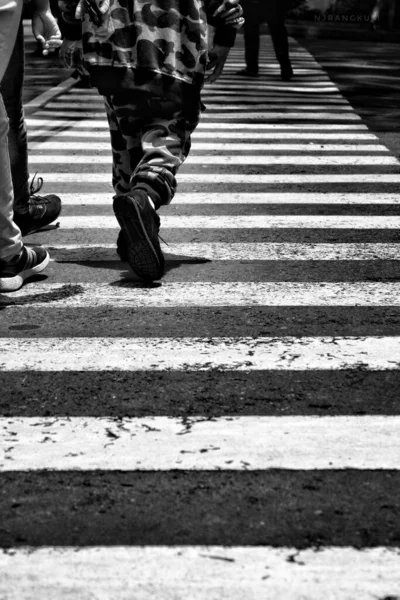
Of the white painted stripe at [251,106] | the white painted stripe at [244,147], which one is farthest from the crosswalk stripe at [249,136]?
the white painted stripe at [251,106]

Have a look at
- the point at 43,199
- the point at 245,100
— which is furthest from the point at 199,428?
the point at 245,100

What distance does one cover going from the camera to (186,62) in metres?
5.62

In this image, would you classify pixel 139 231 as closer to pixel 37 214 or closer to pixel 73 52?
pixel 73 52

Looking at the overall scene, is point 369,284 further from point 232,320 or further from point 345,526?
point 345,526

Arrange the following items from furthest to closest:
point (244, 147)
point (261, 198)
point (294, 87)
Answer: point (294, 87) → point (244, 147) → point (261, 198)

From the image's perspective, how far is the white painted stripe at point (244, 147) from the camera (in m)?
10.1

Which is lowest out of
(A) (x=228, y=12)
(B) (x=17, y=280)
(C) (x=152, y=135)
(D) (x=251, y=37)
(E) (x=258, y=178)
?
(D) (x=251, y=37)

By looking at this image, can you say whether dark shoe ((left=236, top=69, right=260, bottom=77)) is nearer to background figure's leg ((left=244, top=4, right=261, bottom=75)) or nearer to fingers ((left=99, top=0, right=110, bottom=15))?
background figure's leg ((left=244, top=4, right=261, bottom=75))

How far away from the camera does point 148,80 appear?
553 cm

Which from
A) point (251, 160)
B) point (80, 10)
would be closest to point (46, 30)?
point (80, 10)

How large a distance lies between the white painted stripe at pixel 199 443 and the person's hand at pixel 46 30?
3074mm

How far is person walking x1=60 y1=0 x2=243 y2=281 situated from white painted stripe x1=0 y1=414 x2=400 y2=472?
5.78 ft

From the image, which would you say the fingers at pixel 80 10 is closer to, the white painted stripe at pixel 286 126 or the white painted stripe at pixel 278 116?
the white painted stripe at pixel 286 126

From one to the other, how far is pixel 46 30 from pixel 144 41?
1126 mm
